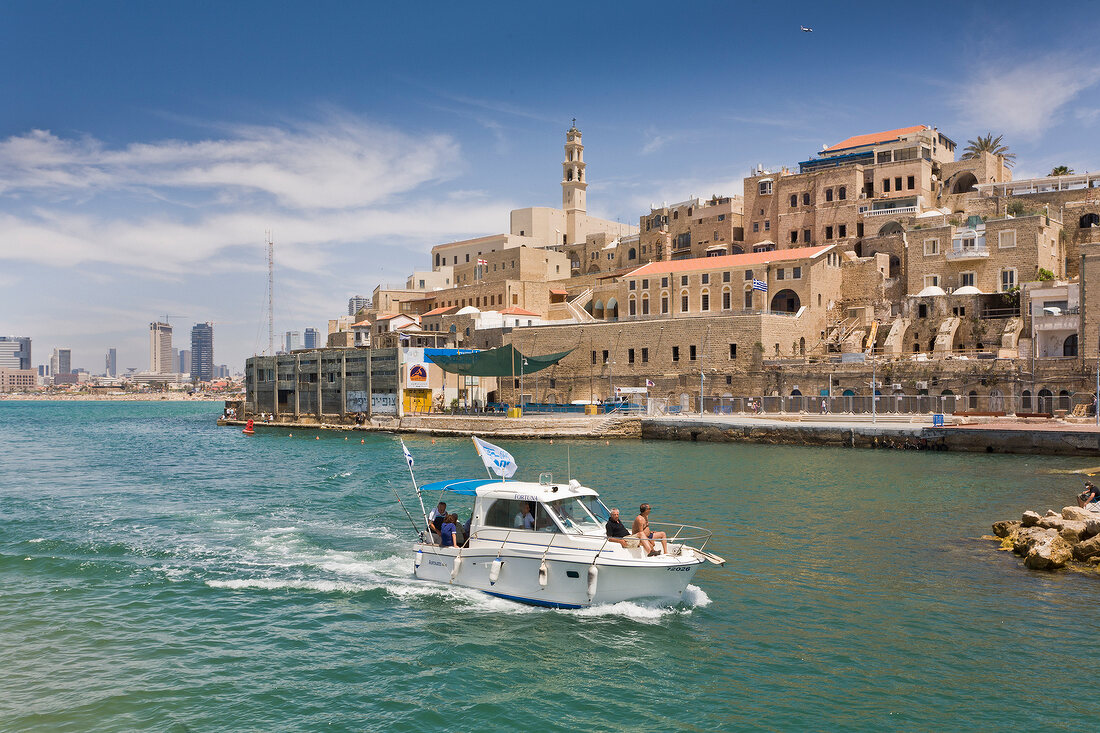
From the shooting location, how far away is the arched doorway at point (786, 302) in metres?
56.8

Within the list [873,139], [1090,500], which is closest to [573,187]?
[873,139]

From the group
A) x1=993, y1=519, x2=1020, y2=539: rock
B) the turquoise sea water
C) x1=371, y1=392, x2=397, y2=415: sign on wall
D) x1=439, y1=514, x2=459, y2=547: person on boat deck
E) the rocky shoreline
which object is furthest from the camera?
x1=371, y1=392, x2=397, y2=415: sign on wall

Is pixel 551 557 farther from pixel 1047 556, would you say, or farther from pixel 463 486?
pixel 1047 556

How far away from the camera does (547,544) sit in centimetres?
1390

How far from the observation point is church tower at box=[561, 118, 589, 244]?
9288 cm

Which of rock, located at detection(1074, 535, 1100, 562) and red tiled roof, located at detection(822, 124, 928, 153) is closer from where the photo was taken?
rock, located at detection(1074, 535, 1100, 562)

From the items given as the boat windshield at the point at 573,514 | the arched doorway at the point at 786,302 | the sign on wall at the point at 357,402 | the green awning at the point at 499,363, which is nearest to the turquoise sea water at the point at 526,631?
the boat windshield at the point at 573,514

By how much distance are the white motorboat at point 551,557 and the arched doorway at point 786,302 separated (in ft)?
149

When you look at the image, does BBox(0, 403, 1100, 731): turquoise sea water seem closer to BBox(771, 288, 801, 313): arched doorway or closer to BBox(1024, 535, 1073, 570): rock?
BBox(1024, 535, 1073, 570): rock

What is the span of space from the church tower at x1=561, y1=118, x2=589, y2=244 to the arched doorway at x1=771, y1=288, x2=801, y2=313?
38.7m

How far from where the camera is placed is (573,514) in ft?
47.6

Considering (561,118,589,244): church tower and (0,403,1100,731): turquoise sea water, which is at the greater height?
(561,118,589,244): church tower

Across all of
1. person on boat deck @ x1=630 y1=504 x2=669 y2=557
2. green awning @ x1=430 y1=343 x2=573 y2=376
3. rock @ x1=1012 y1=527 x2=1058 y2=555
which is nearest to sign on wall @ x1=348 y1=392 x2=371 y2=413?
green awning @ x1=430 y1=343 x2=573 y2=376

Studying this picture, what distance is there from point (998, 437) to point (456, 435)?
3115 centimetres
